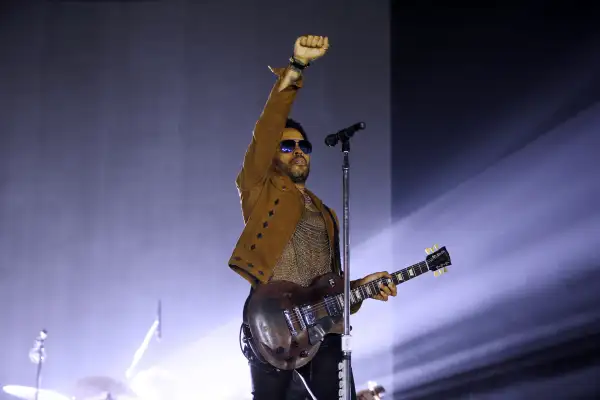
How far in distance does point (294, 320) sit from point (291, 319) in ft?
0.04

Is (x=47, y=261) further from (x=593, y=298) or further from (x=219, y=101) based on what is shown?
(x=593, y=298)

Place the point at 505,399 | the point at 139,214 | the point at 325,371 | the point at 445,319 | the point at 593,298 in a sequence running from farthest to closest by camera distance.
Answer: the point at 139,214, the point at 445,319, the point at 505,399, the point at 593,298, the point at 325,371

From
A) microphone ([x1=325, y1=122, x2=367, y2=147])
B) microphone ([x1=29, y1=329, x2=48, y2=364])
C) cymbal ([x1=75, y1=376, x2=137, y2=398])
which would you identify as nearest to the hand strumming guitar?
microphone ([x1=325, y1=122, x2=367, y2=147])

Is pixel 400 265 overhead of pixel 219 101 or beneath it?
beneath

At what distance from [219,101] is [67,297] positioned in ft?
5.40

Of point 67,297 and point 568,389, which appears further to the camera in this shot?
point 67,297

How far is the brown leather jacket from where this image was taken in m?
2.76

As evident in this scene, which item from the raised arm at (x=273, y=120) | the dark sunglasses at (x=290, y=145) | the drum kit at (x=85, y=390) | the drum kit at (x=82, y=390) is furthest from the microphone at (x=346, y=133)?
the drum kit at (x=85, y=390)

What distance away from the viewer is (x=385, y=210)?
508 cm

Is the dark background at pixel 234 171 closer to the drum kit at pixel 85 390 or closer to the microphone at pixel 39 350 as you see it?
the microphone at pixel 39 350

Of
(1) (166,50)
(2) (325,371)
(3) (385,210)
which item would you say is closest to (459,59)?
(3) (385,210)

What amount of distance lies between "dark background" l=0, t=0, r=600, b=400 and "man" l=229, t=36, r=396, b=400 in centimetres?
178

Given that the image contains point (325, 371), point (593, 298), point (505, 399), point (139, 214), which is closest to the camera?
point (325, 371)

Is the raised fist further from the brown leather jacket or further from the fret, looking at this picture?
the fret
